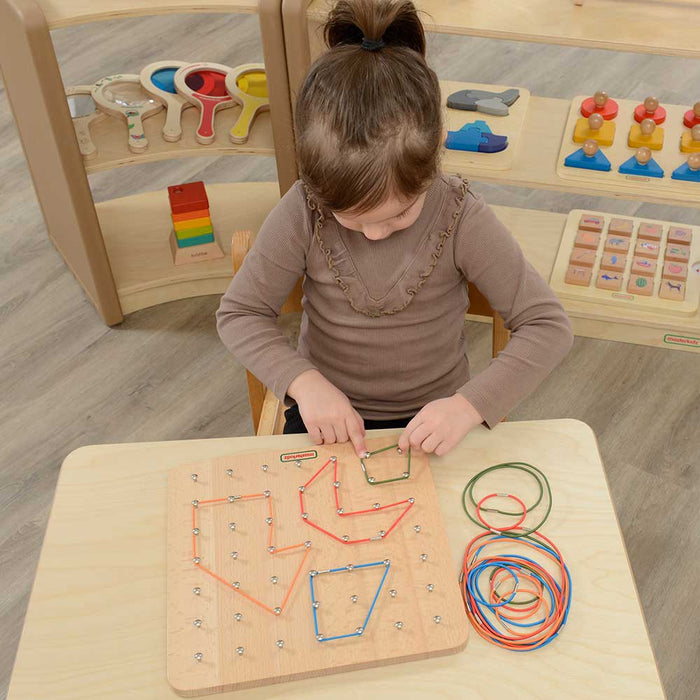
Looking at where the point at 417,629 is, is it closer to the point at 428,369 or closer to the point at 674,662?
the point at 428,369

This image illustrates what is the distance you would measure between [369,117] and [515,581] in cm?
50

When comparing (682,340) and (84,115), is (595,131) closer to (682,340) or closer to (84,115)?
(682,340)

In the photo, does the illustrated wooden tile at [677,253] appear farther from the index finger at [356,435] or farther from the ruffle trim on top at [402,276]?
the index finger at [356,435]

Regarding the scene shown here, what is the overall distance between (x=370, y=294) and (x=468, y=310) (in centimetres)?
16

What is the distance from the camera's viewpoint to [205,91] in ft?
6.50

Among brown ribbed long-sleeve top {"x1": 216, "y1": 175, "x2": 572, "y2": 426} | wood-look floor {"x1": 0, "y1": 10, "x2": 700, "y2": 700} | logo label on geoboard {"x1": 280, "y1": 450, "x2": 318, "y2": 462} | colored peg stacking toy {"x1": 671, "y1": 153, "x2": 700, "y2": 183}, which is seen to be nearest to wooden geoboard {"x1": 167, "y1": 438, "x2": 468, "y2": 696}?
logo label on geoboard {"x1": 280, "y1": 450, "x2": 318, "y2": 462}

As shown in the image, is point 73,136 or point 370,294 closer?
point 370,294

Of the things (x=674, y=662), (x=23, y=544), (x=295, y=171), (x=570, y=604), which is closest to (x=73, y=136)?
(x=295, y=171)

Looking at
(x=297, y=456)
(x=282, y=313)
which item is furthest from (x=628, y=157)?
(x=297, y=456)

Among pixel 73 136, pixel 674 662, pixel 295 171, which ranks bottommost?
pixel 674 662

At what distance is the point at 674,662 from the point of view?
1.47 meters

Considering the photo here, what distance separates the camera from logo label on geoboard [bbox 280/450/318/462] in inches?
36.5

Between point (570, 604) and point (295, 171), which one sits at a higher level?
point (570, 604)

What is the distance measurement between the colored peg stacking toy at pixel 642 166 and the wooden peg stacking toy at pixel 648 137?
0.20 ft
